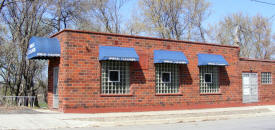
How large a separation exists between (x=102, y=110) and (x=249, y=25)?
118 feet

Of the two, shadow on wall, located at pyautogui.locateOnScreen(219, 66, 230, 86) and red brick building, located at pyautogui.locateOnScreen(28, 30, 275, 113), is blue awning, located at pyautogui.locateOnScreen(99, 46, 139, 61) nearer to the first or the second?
red brick building, located at pyautogui.locateOnScreen(28, 30, 275, 113)

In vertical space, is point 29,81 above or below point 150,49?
below

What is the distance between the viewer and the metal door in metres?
23.8

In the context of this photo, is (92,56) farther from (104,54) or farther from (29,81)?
(29,81)

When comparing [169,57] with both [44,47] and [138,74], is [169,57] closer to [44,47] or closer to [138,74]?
[138,74]

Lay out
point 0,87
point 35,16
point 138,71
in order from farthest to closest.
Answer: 1. point 0,87
2. point 35,16
3. point 138,71

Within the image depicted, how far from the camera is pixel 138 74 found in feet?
60.6

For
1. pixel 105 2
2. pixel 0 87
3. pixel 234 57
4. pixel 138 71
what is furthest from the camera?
pixel 105 2

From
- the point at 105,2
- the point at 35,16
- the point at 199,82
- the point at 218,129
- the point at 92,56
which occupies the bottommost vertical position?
the point at 218,129

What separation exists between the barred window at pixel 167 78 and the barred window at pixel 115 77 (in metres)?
2.08

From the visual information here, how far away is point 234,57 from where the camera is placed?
23.1m

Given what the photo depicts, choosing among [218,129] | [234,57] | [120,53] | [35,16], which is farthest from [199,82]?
[35,16]

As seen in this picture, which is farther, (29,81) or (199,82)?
(29,81)

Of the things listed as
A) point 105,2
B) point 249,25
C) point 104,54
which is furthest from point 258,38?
point 104,54
